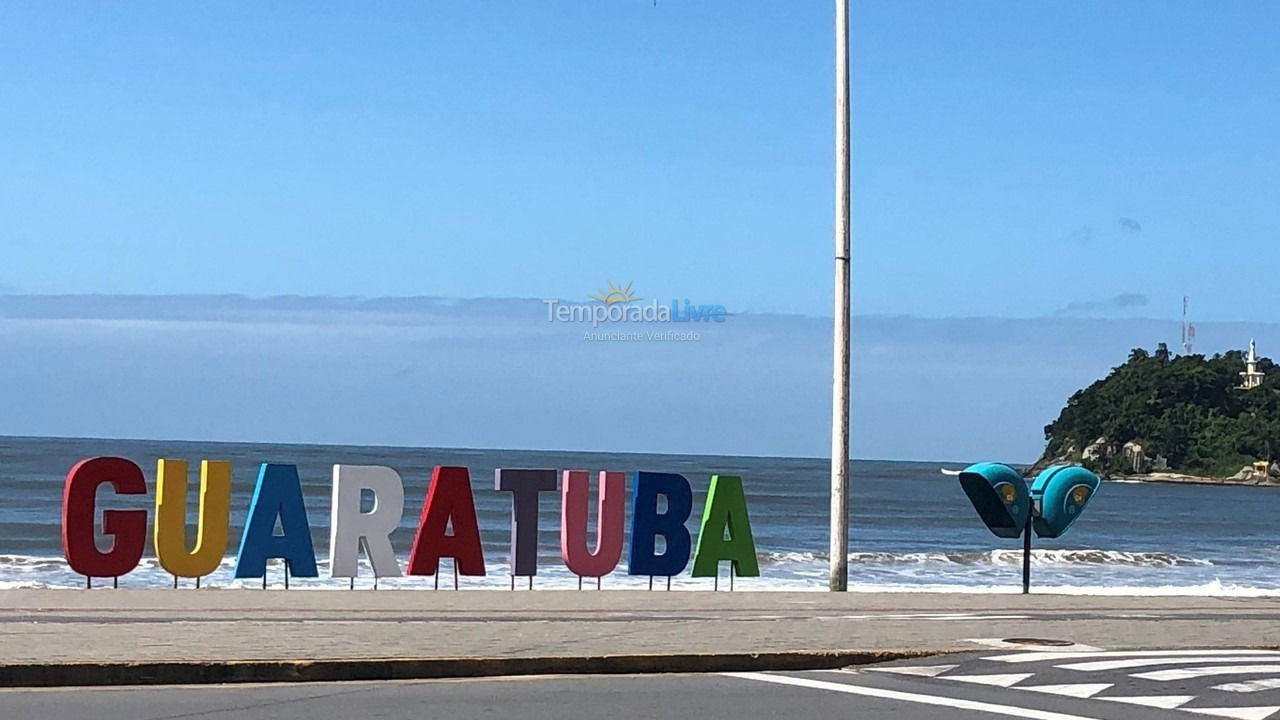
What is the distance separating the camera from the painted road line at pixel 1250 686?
39.4ft

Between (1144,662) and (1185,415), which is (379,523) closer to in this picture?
(1144,662)

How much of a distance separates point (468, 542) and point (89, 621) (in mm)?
6964

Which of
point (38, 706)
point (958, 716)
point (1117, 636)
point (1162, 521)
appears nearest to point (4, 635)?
point (38, 706)

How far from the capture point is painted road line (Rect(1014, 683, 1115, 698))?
1170 cm

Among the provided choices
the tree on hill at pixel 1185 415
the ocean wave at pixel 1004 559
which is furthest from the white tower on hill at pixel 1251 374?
the ocean wave at pixel 1004 559

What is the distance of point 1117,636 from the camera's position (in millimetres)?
15484

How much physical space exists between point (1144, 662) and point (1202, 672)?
26.1 inches

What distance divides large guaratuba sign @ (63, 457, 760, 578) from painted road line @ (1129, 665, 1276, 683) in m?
8.93

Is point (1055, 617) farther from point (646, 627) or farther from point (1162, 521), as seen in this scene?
point (1162, 521)

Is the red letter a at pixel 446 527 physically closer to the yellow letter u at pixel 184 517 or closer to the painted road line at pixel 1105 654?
the yellow letter u at pixel 184 517

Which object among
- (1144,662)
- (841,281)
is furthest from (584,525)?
(1144,662)

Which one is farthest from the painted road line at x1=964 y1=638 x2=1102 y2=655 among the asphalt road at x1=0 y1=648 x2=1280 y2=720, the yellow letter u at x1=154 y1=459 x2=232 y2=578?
the yellow letter u at x1=154 y1=459 x2=232 y2=578

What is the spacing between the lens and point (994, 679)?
12.5 m

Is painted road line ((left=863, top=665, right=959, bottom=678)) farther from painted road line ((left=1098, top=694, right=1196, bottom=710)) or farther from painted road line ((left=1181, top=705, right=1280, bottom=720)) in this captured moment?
painted road line ((left=1181, top=705, right=1280, bottom=720))
